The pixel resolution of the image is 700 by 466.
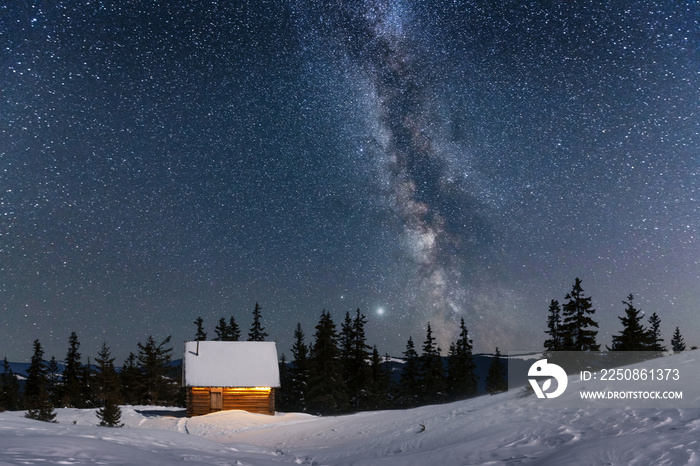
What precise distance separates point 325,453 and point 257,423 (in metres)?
15.1

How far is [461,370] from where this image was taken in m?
62.6

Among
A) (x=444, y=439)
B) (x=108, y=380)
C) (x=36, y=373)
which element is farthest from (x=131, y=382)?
(x=444, y=439)

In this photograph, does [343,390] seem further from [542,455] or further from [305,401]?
[542,455]

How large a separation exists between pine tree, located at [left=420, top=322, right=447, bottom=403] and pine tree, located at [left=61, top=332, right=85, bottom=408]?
40.0 metres

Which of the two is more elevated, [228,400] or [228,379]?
[228,379]

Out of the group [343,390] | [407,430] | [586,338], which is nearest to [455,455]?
[407,430]

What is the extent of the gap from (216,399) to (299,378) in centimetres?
2298

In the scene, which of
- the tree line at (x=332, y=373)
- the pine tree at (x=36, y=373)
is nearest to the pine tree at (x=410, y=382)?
the tree line at (x=332, y=373)

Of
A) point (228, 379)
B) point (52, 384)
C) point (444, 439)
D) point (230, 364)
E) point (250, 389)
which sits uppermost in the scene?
point (230, 364)

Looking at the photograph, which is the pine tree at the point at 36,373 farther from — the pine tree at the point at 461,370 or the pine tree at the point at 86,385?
the pine tree at the point at 461,370

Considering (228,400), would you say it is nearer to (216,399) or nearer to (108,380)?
(216,399)

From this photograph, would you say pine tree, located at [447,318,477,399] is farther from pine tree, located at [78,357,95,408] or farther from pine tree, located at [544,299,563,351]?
pine tree, located at [78,357,95,408]

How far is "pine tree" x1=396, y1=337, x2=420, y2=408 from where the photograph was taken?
6066 centimetres

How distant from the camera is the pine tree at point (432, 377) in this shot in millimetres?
59219
